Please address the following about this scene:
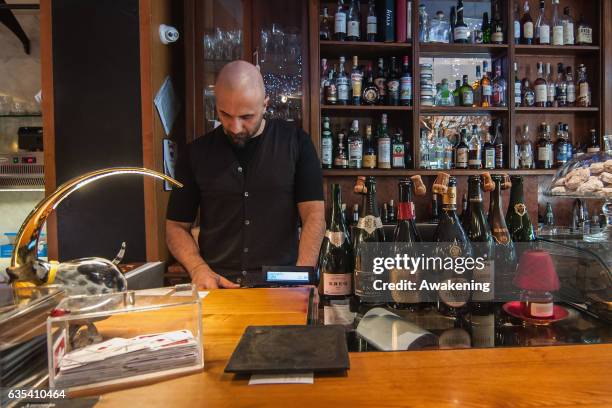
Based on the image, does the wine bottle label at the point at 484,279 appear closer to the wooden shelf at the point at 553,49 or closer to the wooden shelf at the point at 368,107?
the wooden shelf at the point at 368,107

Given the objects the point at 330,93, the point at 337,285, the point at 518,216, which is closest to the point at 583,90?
the point at 330,93

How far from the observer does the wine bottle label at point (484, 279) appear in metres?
0.91

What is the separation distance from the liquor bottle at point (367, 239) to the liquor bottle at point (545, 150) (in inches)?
85.9

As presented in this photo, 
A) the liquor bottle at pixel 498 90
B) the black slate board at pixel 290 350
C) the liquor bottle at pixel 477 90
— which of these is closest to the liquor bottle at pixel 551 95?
the liquor bottle at pixel 498 90

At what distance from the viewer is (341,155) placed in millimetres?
2729

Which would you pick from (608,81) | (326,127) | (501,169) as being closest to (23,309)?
(326,127)

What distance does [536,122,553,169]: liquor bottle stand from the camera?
2852mm

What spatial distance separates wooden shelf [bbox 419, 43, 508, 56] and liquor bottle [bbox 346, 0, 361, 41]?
0.41 metres

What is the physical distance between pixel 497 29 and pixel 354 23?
36.8 inches

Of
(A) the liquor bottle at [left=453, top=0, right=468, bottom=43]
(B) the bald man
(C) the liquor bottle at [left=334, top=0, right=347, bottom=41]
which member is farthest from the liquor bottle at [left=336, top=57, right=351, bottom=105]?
(B) the bald man

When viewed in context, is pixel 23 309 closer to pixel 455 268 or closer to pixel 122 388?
pixel 122 388

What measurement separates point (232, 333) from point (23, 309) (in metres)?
0.34

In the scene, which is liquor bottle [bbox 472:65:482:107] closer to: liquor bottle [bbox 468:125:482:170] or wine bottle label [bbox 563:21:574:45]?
liquor bottle [bbox 468:125:482:170]

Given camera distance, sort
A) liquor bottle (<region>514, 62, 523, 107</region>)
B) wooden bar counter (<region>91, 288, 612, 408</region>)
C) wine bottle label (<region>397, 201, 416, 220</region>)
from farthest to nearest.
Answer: liquor bottle (<region>514, 62, 523, 107</region>) → wine bottle label (<region>397, 201, 416, 220</region>) → wooden bar counter (<region>91, 288, 612, 408</region>)
